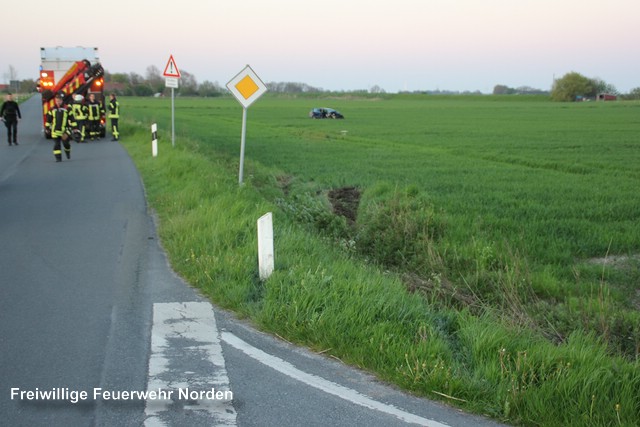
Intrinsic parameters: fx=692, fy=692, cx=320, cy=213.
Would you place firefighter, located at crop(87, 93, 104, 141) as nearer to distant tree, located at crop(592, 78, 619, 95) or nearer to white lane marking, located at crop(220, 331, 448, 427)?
white lane marking, located at crop(220, 331, 448, 427)

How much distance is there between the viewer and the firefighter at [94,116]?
26.1 metres

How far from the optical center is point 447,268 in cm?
1005

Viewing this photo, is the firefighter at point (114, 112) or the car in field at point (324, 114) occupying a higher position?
the firefighter at point (114, 112)

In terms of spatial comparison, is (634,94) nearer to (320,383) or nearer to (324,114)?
(324,114)

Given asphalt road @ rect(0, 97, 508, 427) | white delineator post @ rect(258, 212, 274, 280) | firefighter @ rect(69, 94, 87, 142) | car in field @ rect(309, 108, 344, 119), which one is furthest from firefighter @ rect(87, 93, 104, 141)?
car in field @ rect(309, 108, 344, 119)

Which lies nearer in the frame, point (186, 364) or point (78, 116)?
point (186, 364)

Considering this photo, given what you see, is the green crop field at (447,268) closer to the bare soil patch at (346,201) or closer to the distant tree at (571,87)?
the bare soil patch at (346,201)

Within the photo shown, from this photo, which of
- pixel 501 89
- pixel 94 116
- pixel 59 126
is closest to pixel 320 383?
pixel 59 126

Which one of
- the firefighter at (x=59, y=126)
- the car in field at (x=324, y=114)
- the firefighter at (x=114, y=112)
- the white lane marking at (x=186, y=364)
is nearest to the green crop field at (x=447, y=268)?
the white lane marking at (x=186, y=364)

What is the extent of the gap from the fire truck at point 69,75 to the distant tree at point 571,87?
113 m

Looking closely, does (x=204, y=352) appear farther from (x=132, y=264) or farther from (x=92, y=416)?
(x=132, y=264)

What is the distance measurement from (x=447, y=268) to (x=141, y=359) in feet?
19.0

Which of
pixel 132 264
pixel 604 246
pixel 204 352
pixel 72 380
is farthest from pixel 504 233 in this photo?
pixel 72 380

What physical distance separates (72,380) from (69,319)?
1461 millimetres
